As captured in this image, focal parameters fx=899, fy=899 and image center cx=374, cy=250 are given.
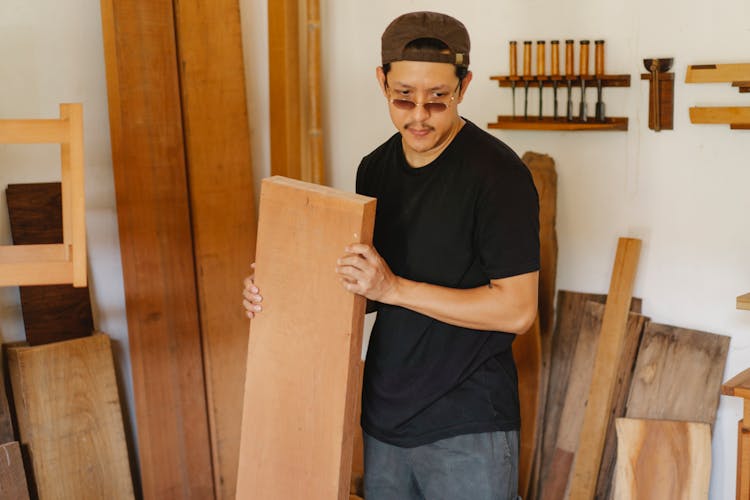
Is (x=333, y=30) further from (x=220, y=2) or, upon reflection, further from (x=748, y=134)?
(x=748, y=134)

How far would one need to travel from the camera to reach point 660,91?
9.10 feet

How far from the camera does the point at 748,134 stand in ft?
8.64

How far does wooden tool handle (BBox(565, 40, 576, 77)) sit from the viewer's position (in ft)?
9.60

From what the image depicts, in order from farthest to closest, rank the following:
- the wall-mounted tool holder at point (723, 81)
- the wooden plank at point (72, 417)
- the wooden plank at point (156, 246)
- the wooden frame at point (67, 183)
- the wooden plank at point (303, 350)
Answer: the wooden plank at point (156, 246) → the wooden plank at point (72, 417) → the wall-mounted tool holder at point (723, 81) → the wooden frame at point (67, 183) → the wooden plank at point (303, 350)

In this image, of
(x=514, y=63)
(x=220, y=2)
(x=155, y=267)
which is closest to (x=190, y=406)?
(x=155, y=267)

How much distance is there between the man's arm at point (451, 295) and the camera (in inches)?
69.5

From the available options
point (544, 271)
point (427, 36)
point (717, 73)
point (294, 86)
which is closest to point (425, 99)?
point (427, 36)

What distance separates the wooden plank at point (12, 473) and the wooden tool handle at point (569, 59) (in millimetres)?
2138

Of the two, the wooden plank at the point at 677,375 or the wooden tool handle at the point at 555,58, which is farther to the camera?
the wooden tool handle at the point at 555,58

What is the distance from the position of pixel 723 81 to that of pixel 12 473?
2479 millimetres

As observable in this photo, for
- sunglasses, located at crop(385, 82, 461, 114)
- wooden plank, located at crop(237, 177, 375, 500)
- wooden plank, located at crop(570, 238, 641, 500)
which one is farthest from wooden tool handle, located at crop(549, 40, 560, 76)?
wooden plank, located at crop(237, 177, 375, 500)

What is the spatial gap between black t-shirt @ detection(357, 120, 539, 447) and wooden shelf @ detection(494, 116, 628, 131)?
1.11 m

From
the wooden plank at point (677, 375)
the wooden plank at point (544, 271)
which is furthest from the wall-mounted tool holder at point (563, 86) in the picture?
the wooden plank at point (677, 375)

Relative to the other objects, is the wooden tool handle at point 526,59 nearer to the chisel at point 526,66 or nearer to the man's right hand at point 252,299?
the chisel at point 526,66
